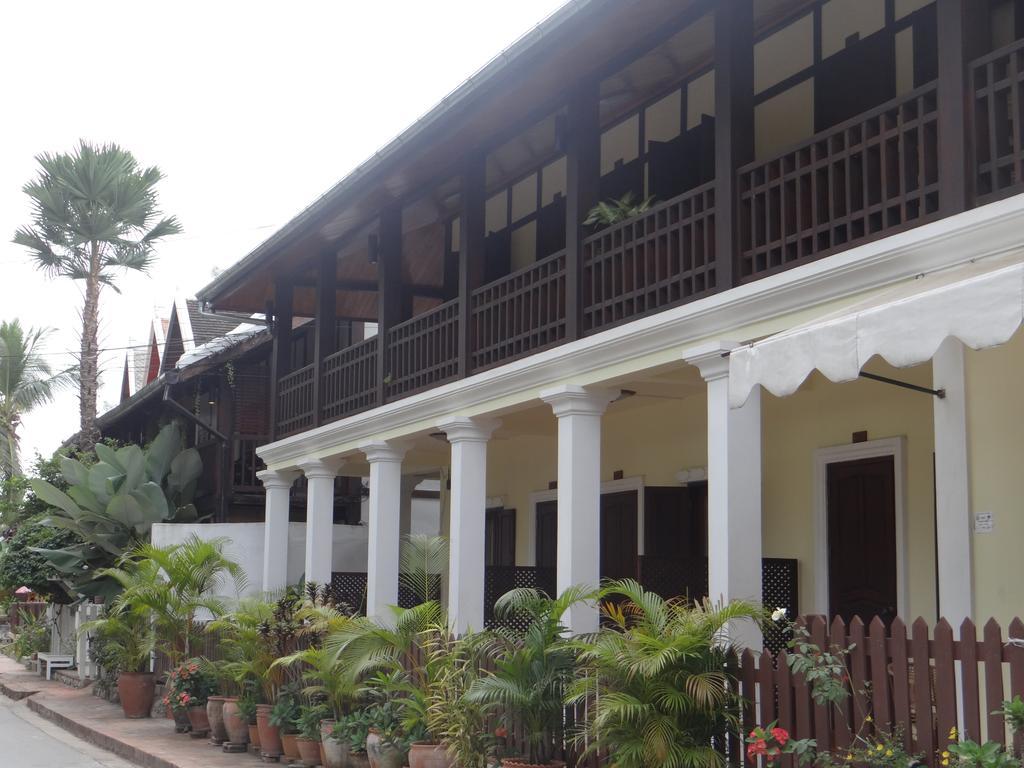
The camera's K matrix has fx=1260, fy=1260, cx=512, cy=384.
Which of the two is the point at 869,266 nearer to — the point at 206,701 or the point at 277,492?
the point at 206,701

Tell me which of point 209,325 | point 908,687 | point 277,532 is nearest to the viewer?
point 908,687

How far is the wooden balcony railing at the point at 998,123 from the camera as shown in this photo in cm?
723

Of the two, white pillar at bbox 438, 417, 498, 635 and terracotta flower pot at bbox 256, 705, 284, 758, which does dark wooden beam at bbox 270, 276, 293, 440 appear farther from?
terracotta flower pot at bbox 256, 705, 284, 758

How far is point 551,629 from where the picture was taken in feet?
30.1

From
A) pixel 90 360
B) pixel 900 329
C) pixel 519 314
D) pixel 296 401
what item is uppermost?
pixel 90 360

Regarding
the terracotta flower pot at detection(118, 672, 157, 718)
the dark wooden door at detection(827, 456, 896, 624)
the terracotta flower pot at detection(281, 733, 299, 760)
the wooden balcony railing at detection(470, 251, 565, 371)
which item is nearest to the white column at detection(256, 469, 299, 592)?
the terracotta flower pot at detection(118, 672, 157, 718)

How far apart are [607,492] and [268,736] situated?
4917 mm

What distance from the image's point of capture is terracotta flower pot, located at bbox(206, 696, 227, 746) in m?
14.3

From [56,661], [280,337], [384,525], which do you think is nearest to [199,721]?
[384,525]

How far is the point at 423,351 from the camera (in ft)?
47.3

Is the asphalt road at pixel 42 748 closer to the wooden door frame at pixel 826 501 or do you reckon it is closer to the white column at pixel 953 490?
the wooden door frame at pixel 826 501

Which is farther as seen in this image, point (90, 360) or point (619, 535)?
point (90, 360)

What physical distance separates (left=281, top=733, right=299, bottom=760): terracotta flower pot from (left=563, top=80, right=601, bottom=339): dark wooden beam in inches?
192

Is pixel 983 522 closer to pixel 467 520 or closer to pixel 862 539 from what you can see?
pixel 862 539
